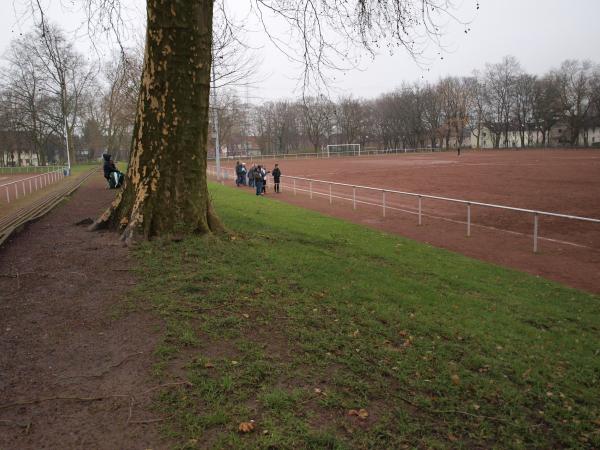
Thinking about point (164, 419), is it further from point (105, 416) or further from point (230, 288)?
point (230, 288)

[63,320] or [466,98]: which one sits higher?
[466,98]

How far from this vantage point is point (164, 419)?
3.15 metres

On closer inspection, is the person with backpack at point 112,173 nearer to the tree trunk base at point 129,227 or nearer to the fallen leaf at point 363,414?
the tree trunk base at point 129,227

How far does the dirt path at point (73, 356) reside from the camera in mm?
3025

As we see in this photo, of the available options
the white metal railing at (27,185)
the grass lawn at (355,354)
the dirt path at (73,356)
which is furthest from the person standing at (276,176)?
the dirt path at (73,356)

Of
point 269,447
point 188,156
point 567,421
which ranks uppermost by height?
point 188,156

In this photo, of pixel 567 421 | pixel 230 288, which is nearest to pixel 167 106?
pixel 230 288

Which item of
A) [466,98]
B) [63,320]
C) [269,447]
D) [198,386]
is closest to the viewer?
[269,447]

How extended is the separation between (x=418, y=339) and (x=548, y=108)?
96831 millimetres

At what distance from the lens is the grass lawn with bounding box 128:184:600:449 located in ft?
10.7

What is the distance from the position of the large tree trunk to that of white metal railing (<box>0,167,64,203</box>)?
16743 millimetres

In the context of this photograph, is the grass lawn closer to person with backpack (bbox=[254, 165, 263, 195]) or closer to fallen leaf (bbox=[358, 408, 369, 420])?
fallen leaf (bbox=[358, 408, 369, 420])

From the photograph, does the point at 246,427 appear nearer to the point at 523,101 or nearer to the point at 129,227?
the point at 129,227

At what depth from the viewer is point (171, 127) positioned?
7.05 meters
